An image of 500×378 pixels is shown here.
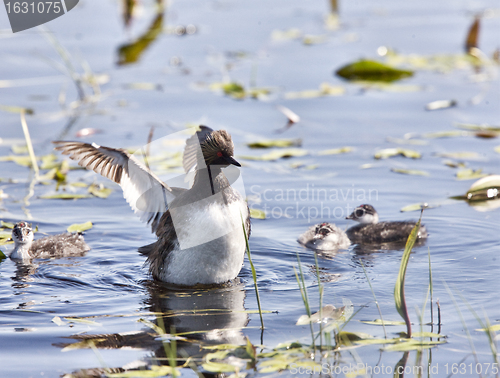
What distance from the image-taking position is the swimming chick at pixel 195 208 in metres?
5.68

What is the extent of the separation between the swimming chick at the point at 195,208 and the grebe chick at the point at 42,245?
2.98 feet

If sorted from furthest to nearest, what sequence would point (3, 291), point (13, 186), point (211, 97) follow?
point (211, 97)
point (13, 186)
point (3, 291)

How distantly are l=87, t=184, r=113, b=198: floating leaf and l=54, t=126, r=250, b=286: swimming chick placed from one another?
2012mm

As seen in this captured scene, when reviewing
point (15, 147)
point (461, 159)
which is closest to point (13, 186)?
point (15, 147)

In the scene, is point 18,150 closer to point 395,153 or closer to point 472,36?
point 395,153

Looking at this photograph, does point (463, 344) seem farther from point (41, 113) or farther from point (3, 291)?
point (41, 113)

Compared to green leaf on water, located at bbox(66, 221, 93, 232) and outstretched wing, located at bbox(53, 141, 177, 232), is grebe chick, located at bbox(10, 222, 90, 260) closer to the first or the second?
green leaf on water, located at bbox(66, 221, 93, 232)

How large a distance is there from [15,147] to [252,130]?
132 inches

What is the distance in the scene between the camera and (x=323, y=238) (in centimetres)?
679

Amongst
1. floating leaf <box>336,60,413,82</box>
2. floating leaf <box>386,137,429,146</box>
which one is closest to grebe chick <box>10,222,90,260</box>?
floating leaf <box>386,137,429,146</box>

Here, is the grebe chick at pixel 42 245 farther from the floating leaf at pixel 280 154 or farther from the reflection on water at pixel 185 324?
the floating leaf at pixel 280 154

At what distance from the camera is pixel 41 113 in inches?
419

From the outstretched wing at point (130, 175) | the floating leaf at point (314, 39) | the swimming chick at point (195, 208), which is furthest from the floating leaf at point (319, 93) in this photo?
the outstretched wing at point (130, 175)

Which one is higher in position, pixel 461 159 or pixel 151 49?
pixel 151 49
